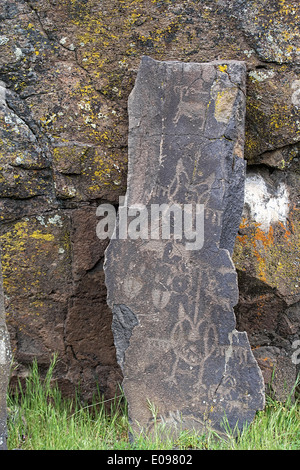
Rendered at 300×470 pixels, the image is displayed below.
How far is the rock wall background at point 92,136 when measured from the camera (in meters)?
2.96

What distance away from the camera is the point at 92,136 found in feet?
9.82

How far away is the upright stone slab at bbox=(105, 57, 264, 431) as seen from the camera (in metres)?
2.61

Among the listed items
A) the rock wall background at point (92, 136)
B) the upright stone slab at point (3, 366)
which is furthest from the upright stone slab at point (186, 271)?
the upright stone slab at point (3, 366)

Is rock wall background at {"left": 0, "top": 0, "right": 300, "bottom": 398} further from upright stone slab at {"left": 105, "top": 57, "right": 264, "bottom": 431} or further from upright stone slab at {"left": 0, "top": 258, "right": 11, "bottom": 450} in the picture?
upright stone slab at {"left": 0, "top": 258, "right": 11, "bottom": 450}

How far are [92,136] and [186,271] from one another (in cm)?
88

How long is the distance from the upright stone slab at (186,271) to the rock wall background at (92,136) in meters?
0.34

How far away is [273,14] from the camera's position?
2.96 m

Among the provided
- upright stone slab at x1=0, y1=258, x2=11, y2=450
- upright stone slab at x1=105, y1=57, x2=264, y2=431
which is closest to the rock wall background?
upright stone slab at x1=105, y1=57, x2=264, y2=431

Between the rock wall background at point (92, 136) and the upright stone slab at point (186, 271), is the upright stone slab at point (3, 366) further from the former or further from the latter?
the rock wall background at point (92, 136)

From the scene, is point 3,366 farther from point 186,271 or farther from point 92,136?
point 92,136

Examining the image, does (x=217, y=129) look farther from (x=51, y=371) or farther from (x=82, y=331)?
(x=51, y=371)

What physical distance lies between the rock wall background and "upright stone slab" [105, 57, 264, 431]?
335mm

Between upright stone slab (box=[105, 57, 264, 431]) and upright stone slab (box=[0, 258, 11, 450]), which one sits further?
upright stone slab (box=[105, 57, 264, 431])

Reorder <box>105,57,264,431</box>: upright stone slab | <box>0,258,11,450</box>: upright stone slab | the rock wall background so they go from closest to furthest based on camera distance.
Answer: <box>0,258,11,450</box>: upright stone slab < <box>105,57,264,431</box>: upright stone slab < the rock wall background
